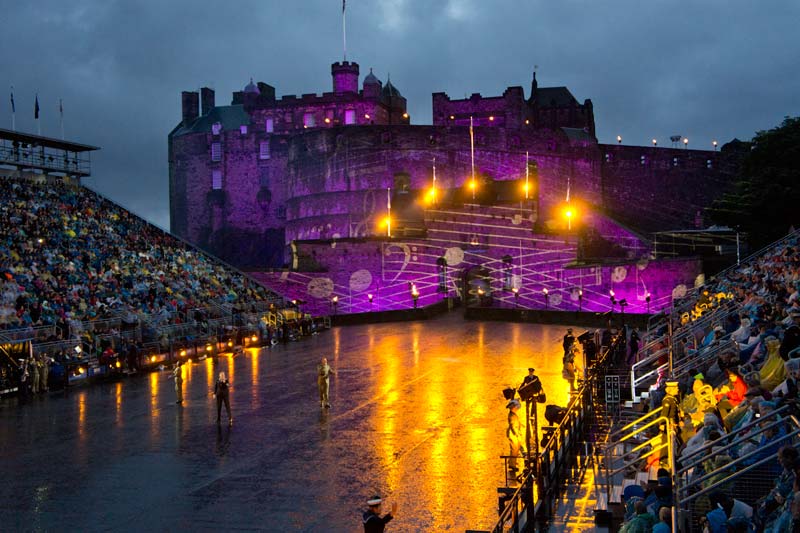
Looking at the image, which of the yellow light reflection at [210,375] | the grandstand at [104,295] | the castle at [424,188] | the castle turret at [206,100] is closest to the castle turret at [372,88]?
the castle at [424,188]

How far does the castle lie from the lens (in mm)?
45625

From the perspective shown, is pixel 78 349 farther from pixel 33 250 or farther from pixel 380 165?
pixel 380 165

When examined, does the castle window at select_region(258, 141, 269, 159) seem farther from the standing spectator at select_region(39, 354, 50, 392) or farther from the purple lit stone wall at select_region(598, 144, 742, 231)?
the standing spectator at select_region(39, 354, 50, 392)

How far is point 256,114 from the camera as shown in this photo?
65.9m

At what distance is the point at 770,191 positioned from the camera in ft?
121

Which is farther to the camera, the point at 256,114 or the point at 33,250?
the point at 256,114

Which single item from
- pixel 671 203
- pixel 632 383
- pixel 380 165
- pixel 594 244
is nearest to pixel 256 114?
pixel 380 165

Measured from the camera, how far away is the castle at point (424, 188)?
45.6 m

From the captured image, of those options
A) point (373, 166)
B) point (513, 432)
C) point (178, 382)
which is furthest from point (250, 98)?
point (513, 432)

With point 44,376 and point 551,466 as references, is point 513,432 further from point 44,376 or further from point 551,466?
point 44,376

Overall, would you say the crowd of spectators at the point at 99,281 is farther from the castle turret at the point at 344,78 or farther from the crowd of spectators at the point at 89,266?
the castle turret at the point at 344,78

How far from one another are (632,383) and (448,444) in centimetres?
490

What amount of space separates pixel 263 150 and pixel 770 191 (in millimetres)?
40510

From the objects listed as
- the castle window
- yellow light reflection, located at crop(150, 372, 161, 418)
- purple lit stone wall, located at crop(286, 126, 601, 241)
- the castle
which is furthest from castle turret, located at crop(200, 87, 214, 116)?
yellow light reflection, located at crop(150, 372, 161, 418)
